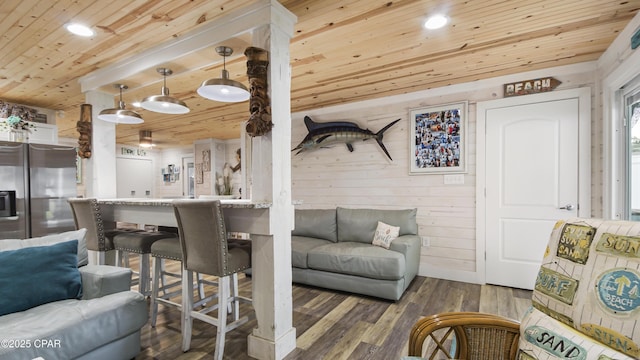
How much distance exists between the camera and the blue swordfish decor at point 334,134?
420 centimetres

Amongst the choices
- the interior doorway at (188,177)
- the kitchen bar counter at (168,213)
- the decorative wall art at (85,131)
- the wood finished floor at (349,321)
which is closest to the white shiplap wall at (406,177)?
the wood finished floor at (349,321)

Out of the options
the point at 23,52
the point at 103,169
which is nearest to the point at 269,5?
the point at 23,52

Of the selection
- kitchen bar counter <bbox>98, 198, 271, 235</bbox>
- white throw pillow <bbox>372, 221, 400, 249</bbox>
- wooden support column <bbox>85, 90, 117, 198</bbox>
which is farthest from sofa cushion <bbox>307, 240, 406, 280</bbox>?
wooden support column <bbox>85, 90, 117, 198</bbox>

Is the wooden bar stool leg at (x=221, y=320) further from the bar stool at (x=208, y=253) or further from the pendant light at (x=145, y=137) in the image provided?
the pendant light at (x=145, y=137)

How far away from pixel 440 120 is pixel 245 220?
2.85 meters

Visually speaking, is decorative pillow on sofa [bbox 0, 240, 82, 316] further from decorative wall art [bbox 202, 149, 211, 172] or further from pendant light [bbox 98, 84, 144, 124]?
decorative wall art [bbox 202, 149, 211, 172]

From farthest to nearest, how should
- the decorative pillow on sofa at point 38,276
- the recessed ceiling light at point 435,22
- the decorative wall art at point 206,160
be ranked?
the decorative wall art at point 206,160 → the recessed ceiling light at point 435,22 → the decorative pillow on sofa at point 38,276

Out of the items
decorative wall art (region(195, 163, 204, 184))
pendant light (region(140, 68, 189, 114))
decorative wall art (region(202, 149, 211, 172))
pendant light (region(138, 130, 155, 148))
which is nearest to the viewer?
pendant light (region(140, 68, 189, 114))

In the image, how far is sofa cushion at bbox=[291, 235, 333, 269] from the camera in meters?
3.48

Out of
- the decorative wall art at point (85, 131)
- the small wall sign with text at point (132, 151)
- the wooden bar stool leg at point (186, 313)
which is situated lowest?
the wooden bar stool leg at point (186, 313)

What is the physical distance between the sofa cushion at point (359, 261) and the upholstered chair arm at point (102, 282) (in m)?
1.87

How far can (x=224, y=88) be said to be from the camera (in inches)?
85.2

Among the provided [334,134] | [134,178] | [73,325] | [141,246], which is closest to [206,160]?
[134,178]

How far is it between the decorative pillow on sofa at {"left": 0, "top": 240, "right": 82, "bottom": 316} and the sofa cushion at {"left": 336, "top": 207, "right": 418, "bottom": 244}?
2737 millimetres
